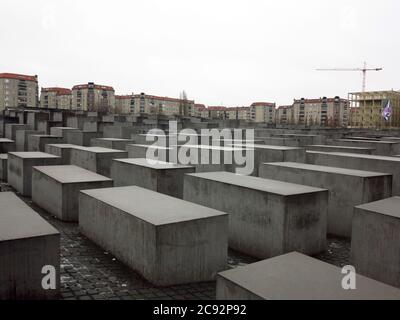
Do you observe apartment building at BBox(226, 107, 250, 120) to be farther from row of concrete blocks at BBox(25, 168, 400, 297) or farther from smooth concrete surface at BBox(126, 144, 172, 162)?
row of concrete blocks at BBox(25, 168, 400, 297)

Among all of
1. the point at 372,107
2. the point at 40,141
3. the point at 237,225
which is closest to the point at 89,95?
the point at 372,107

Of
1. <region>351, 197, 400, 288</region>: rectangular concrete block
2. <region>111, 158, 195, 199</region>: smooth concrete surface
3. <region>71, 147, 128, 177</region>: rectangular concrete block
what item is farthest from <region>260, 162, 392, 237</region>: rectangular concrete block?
<region>71, 147, 128, 177</region>: rectangular concrete block

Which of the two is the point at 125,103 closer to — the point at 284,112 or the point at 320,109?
the point at 284,112

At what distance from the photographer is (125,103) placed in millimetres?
126562

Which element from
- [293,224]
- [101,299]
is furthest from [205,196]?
[101,299]

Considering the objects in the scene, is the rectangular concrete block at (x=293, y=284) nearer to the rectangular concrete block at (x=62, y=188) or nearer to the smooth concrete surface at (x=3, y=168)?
the rectangular concrete block at (x=62, y=188)

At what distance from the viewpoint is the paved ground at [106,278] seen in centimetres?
533

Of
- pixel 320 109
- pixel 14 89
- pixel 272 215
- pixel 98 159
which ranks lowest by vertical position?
pixel 272 215

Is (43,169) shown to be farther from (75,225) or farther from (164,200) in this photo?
(164,200)

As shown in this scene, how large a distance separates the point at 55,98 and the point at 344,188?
119467mm

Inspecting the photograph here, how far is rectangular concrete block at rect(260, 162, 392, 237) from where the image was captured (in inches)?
338

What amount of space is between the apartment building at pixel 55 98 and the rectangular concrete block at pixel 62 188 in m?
113

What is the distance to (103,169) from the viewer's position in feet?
41.3

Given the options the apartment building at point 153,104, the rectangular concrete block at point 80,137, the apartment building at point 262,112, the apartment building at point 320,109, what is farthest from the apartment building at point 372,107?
the rectangular concrete block at point 80,137
